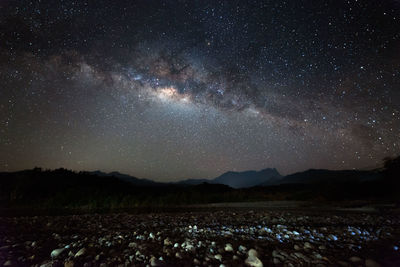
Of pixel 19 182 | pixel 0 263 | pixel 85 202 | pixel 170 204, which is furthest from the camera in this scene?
pixel 19 182

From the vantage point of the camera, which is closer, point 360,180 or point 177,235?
point 177,235

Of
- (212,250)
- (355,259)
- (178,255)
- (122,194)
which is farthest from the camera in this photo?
(122,194)

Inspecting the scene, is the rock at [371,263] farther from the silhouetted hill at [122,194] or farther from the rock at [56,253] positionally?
the silhouetted hill at [122,194]

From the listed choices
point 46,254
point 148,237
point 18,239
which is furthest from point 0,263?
point 148,237

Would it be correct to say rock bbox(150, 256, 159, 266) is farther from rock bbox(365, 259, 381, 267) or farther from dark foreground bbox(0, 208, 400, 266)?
rock bbox(365, 259, 381, 267)

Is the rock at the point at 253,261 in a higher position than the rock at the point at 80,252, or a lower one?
lower

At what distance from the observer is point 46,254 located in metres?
3.64

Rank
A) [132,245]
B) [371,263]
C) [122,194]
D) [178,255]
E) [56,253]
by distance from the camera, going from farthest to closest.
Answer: [122,194] < [132,245] < [56,253] < [178,255] < [371,263]

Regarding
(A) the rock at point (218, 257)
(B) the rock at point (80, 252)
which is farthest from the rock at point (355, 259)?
(B) the rock at point (80, 252)

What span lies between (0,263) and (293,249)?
17.2ft

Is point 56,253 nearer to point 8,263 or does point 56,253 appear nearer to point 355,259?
point 8,263

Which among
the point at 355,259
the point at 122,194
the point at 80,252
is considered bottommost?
the point at 122,194

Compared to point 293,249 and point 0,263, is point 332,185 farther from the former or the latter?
point 0,263

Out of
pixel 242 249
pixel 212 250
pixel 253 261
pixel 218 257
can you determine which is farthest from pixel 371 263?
pixel 212 250
